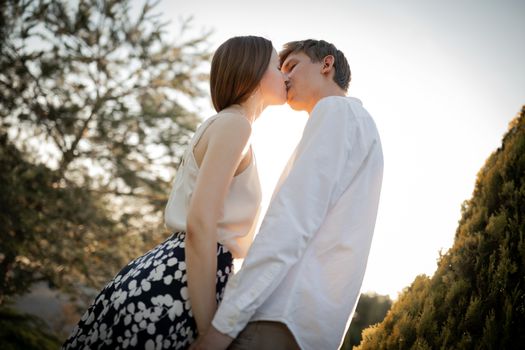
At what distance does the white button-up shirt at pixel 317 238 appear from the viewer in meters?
1.31

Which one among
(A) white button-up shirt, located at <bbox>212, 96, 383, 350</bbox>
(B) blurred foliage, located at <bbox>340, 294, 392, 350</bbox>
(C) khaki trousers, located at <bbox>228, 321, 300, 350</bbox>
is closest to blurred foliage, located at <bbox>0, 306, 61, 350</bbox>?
(B) blurred foliage, located at <bbox>340, 294, 392, 350</bbox>

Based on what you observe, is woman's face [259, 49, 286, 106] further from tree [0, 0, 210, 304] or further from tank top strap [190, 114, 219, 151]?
tree [0, 0, 210, 304]

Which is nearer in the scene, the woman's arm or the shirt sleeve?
the shirt sleeve

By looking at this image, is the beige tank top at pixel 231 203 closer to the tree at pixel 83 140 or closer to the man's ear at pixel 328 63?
the man's ear at pixel 328 63

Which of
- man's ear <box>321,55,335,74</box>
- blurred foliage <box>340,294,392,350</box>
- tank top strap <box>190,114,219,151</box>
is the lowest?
blurred foliage <box>340,294,392,350</box>

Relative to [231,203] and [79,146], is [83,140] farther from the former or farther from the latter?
[231,203]

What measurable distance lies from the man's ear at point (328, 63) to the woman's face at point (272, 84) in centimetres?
37

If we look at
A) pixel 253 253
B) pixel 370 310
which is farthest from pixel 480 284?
pixel 370 310

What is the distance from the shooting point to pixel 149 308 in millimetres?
1473

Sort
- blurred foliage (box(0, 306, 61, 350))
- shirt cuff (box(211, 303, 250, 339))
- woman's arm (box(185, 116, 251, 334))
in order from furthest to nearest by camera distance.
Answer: blurred foliage (box(0, 306, 61, 350)), woman's arm (box(185, 116, 251, 334)), shirt cuff (box(211, 303, 250, 339))

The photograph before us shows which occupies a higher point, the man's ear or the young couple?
the man's ear

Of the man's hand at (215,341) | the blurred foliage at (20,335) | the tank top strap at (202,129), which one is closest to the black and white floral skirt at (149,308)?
the man's hand at (215,341)

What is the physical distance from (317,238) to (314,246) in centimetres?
3

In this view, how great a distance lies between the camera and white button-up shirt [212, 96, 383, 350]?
1307mm
